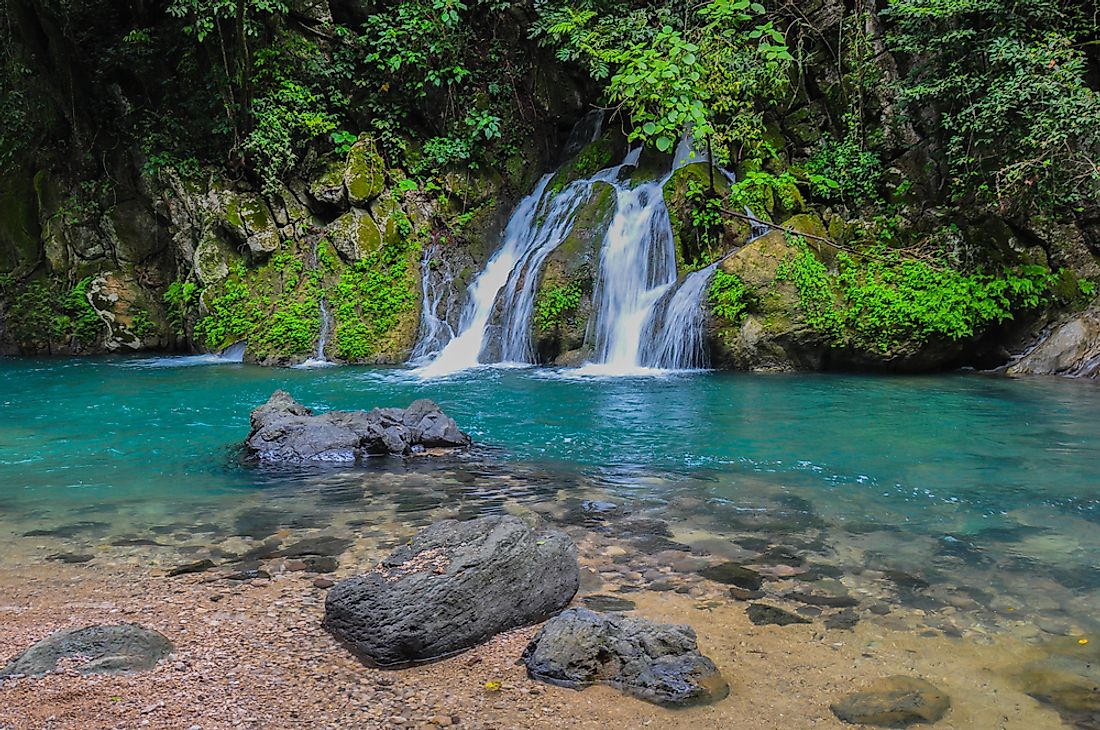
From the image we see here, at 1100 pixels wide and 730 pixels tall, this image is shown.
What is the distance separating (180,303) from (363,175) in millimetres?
4998

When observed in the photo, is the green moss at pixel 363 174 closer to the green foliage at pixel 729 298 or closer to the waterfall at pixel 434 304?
the waterfall at pixel 434 304

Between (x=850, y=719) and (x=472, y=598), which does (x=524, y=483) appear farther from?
(x=850, y=719)

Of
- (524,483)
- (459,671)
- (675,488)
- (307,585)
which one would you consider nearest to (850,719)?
(459,671)

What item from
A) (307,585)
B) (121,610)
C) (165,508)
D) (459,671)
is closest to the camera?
(459,671)

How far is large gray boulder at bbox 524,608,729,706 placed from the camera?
2844 millimetres

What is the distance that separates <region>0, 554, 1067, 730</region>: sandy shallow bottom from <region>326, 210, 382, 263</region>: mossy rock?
11970 millimetres

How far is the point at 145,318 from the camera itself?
1667 cm

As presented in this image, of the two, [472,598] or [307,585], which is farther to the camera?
[307,585]

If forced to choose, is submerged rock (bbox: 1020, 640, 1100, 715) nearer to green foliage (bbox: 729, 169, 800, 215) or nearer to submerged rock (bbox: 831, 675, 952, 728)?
submerged rock (bbox: 831, 675, 952, 728)

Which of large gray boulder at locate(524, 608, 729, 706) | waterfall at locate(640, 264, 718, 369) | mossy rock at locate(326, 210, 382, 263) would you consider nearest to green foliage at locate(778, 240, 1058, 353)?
waterfall at locate(640, 264, 718, 369)

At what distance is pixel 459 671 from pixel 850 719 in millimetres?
1459

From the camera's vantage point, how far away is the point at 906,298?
11789 mm

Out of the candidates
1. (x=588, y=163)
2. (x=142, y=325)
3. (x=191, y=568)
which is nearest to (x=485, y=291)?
(x=588, y=163)

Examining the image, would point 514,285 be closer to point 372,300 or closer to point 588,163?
point 372,300
